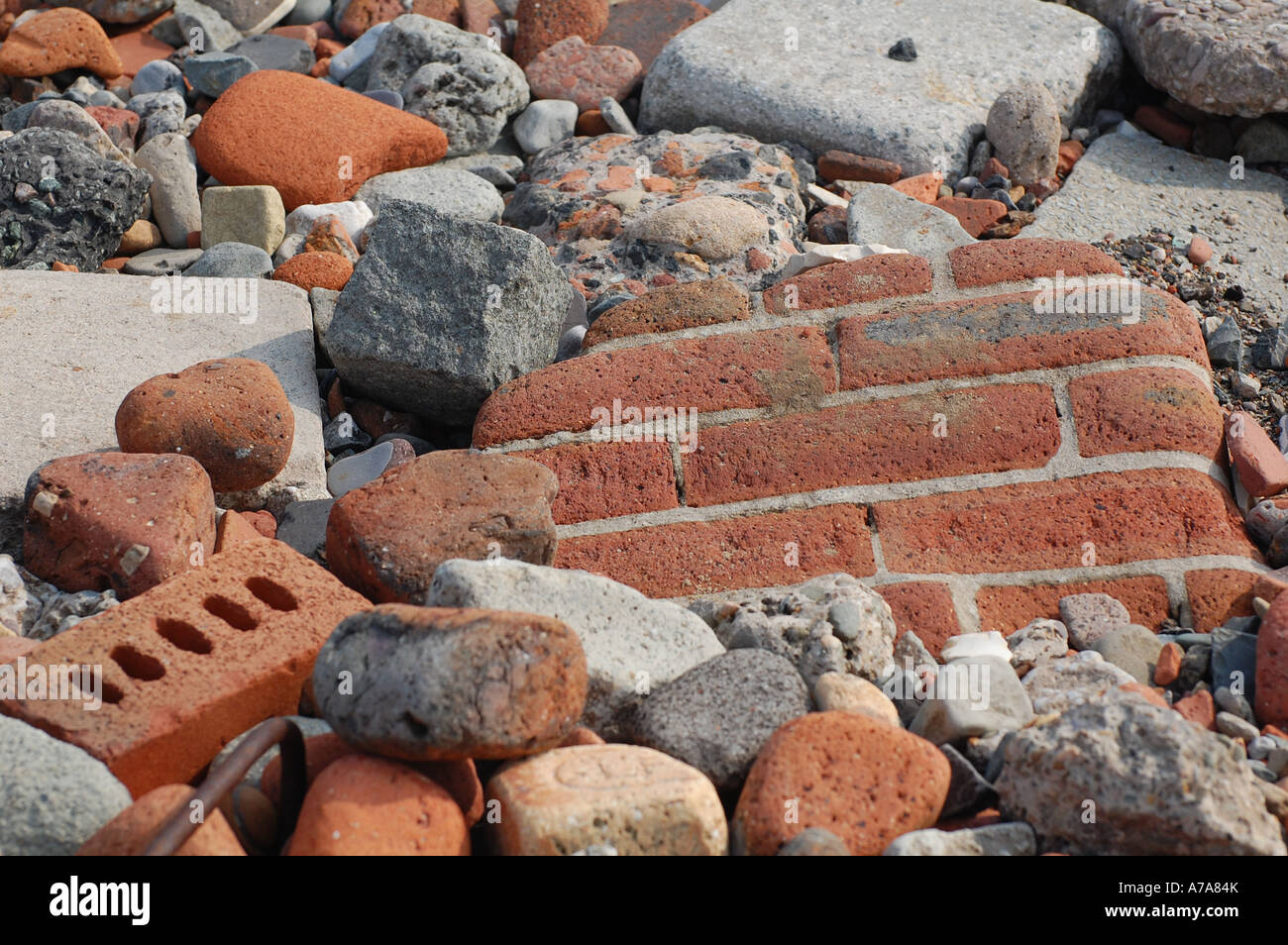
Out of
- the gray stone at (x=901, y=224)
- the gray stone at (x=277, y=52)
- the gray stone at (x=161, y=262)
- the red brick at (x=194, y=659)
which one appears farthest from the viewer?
the gray stone at (x=277, y=52)

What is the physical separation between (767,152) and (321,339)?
46.9 inches

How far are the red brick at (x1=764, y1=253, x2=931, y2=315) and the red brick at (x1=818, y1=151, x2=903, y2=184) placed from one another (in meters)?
0.83

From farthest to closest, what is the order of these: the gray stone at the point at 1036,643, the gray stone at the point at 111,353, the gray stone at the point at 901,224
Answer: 1. the gray stone at the point at 901,224
2. the gray stone at the point at 111,353
3. the gray stone at the point at 1036,643

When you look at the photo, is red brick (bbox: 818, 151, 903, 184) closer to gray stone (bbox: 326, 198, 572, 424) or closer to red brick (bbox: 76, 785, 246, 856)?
gray stone (bbox: 326, 198, 572, 424)

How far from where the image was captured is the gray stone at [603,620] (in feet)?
4.55

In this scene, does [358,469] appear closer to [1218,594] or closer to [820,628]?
[820,628]

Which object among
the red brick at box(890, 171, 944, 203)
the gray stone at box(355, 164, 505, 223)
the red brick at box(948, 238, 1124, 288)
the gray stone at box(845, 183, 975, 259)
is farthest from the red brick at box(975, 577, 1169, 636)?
the gray stone at box(355, 164, 505, 223)

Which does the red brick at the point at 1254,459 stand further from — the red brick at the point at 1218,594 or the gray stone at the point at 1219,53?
the gray stone at the point at 1219,53

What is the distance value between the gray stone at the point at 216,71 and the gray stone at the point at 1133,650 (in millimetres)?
2844

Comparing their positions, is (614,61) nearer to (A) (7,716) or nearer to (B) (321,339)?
(B) (321,339)

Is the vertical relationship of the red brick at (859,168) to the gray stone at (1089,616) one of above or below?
above

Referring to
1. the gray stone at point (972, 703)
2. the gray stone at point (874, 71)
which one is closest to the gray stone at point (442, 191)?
the gray stone at point (874, 71)

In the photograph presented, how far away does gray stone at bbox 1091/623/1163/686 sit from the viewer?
153cm

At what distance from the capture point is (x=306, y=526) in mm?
1859
